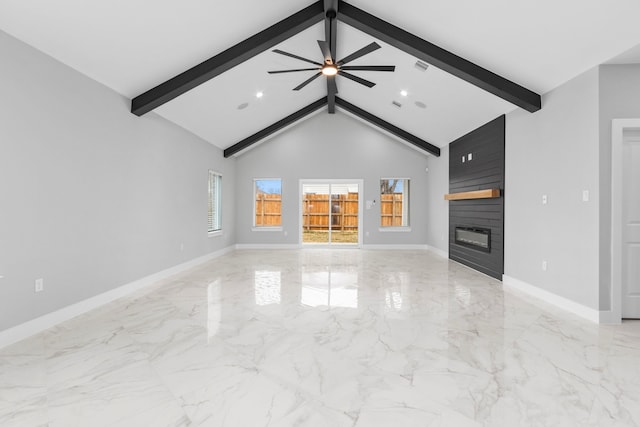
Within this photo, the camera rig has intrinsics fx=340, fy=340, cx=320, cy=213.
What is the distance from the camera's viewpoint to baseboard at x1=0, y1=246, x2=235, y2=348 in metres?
2.82

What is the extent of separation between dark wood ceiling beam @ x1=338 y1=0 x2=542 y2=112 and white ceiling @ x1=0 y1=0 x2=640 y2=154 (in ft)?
0.29

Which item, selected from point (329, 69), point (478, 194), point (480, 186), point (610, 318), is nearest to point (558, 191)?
point (610, 318)

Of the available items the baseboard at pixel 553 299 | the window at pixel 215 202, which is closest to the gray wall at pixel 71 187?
the window at pixel 215 202

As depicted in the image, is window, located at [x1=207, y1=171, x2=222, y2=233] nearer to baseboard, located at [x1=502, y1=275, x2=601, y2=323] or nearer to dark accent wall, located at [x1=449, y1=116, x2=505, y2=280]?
dark accent wall, located at [x1=449, y1=116, x2=505, y2=280]

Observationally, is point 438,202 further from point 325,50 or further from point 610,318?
point 325,50

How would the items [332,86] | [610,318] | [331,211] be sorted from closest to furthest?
[610,318] < [332,86] < [331,211]

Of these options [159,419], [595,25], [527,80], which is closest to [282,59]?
[527,80]

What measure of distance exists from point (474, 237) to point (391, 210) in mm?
3197

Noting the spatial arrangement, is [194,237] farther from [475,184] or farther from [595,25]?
[595,25]

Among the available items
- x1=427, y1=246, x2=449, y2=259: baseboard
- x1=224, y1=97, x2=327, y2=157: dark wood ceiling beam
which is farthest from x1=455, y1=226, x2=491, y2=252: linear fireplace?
x1=224, y1=97, x2=327, y2=157: dark wood ceiling beam

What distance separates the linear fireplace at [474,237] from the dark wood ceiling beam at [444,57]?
7.54 feet

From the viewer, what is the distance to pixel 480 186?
20.0 ft

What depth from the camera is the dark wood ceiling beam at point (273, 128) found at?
323 inches

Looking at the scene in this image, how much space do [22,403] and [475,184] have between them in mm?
6541
